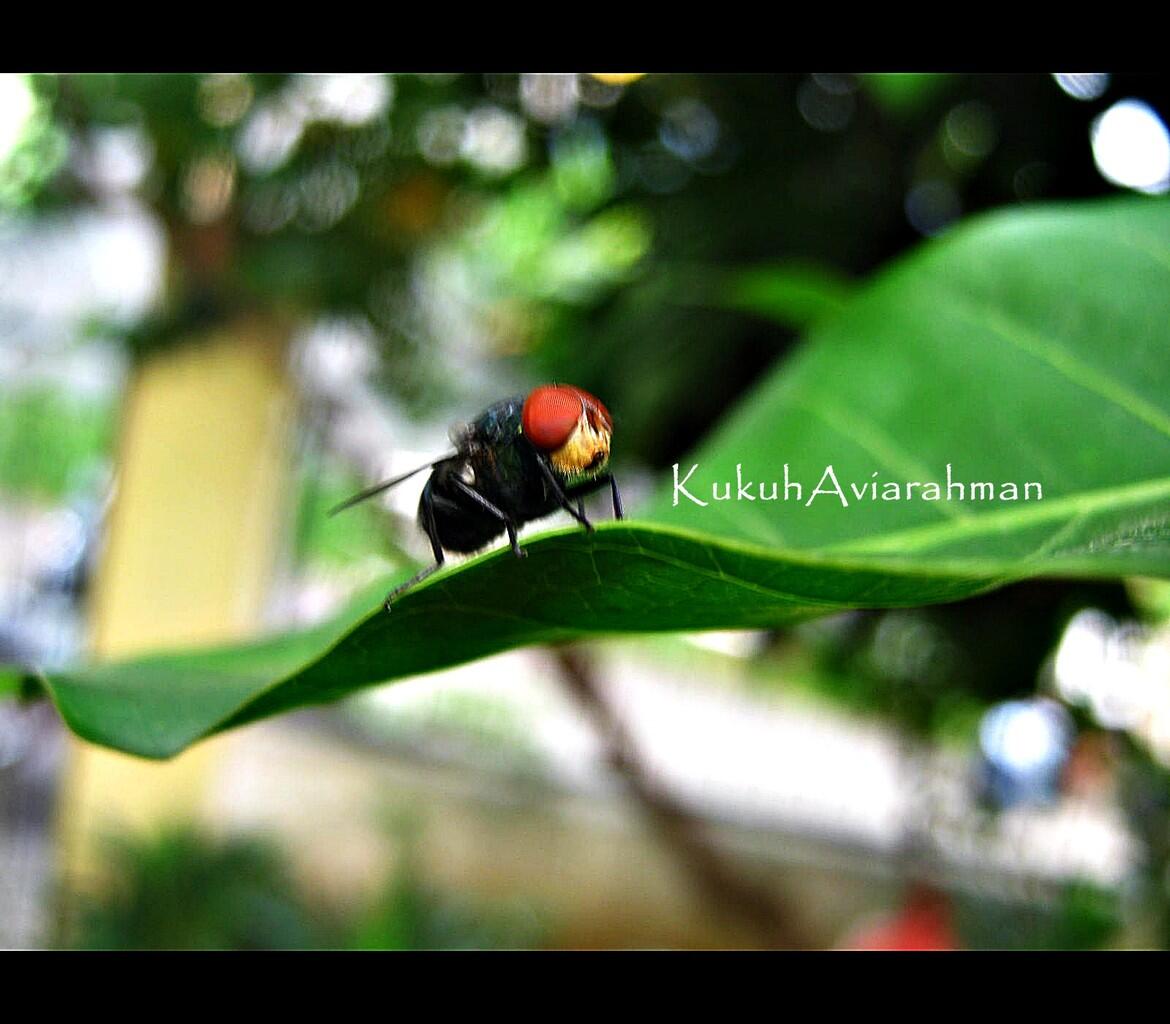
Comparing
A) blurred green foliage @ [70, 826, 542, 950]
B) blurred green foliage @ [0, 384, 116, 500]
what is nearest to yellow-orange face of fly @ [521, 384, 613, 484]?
blurred green foliage @ [70, 826, 542, 950]

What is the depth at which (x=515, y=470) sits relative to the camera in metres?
0.42

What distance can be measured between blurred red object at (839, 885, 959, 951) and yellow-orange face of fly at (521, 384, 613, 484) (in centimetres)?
125

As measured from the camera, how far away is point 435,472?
0.45 metres

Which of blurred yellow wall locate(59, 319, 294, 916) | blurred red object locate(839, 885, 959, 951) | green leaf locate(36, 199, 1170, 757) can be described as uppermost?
blurred yellow wall locate(59, 319, 294, 916)

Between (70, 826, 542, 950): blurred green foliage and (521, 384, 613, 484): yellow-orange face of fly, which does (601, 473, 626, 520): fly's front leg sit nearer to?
(521, 384, 613, 484): yellow-orange face of fly

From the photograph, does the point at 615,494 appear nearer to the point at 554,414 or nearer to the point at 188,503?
the point at 554,414

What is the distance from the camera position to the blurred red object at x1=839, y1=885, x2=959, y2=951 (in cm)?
161

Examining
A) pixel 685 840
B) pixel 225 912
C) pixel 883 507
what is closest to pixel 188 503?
pixel 225 912

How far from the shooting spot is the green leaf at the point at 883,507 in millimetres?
273

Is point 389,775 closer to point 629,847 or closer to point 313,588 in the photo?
point 629,847

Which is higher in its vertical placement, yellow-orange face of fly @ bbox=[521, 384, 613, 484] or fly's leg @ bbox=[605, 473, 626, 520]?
yellow-orange face of fly @ bbox=[521, 384, 613, 484]

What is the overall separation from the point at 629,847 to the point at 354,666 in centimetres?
316

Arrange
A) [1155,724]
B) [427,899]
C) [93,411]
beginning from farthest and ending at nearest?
[93,411]
[427,899]
[1155,724]

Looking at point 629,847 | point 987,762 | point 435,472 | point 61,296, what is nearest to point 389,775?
point 629,847
